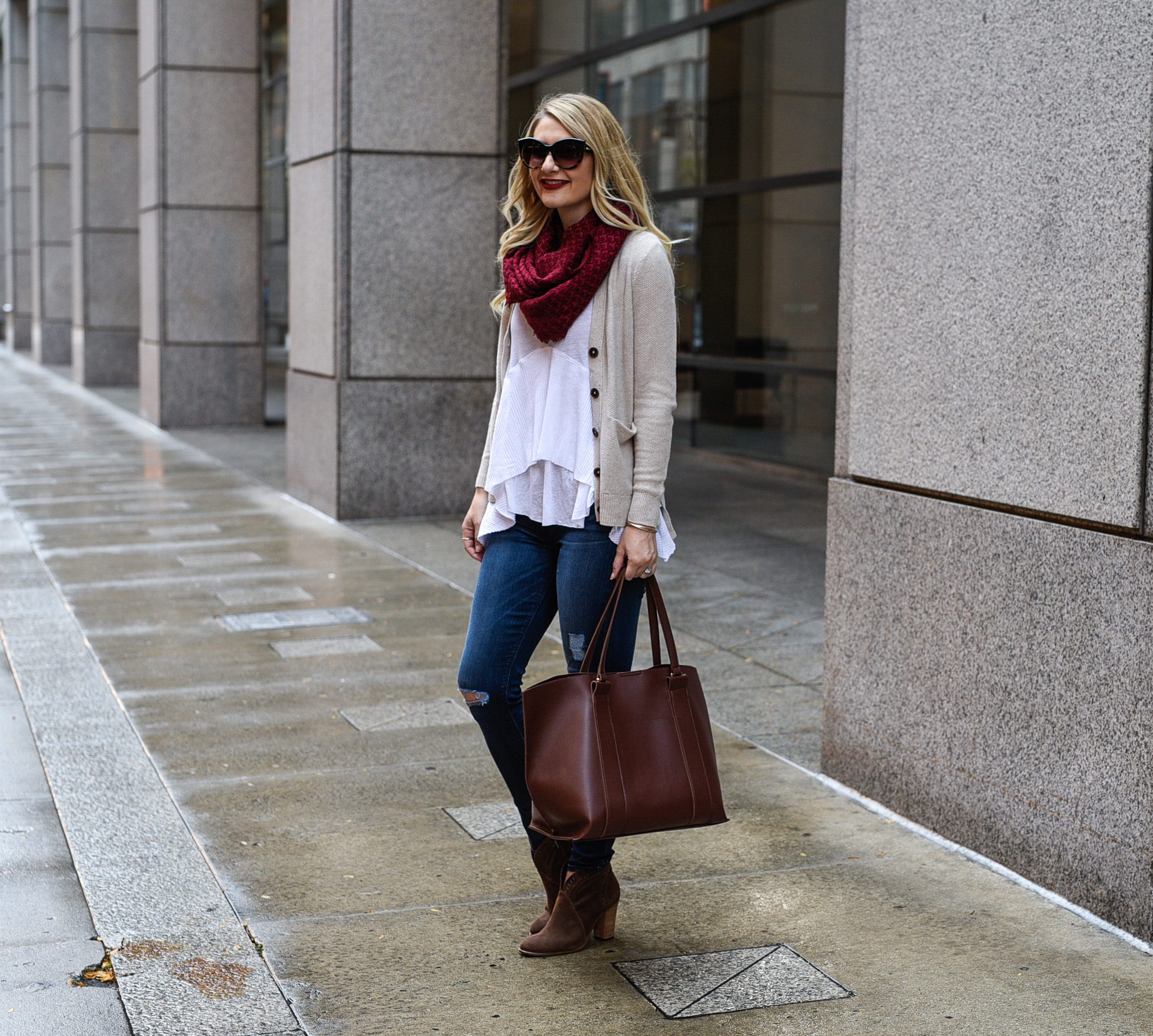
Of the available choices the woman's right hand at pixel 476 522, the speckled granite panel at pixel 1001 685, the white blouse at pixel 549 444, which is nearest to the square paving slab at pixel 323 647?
the speckled granite panel at pixel 1001 685

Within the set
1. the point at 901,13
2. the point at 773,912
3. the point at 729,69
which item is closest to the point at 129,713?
the point at 773,912

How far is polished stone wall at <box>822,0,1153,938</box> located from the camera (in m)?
3.76

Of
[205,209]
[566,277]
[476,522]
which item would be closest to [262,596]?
[476,522]

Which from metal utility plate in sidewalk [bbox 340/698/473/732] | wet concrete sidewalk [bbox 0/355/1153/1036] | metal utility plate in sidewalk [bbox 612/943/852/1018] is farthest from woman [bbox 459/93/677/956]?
metal utility plate in sidewalk [bbox 340/698/473/732]

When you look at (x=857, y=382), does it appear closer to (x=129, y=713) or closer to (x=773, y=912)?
(x=773, y=912)

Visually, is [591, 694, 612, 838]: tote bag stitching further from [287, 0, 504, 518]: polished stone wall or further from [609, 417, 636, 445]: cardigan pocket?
[287, 0, 504, 518]: polished stone wall

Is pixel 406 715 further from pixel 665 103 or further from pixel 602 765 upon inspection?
pixel 665 103

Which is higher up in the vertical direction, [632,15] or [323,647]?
[632,15]

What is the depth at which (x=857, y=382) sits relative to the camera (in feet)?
15.8

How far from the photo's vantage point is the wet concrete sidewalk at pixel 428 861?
11.4ft

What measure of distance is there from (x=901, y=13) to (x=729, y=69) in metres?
10.7

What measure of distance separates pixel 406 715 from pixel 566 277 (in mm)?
2705

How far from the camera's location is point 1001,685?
4.20 metres

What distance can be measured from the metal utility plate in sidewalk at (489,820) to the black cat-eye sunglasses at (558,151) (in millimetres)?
1910
